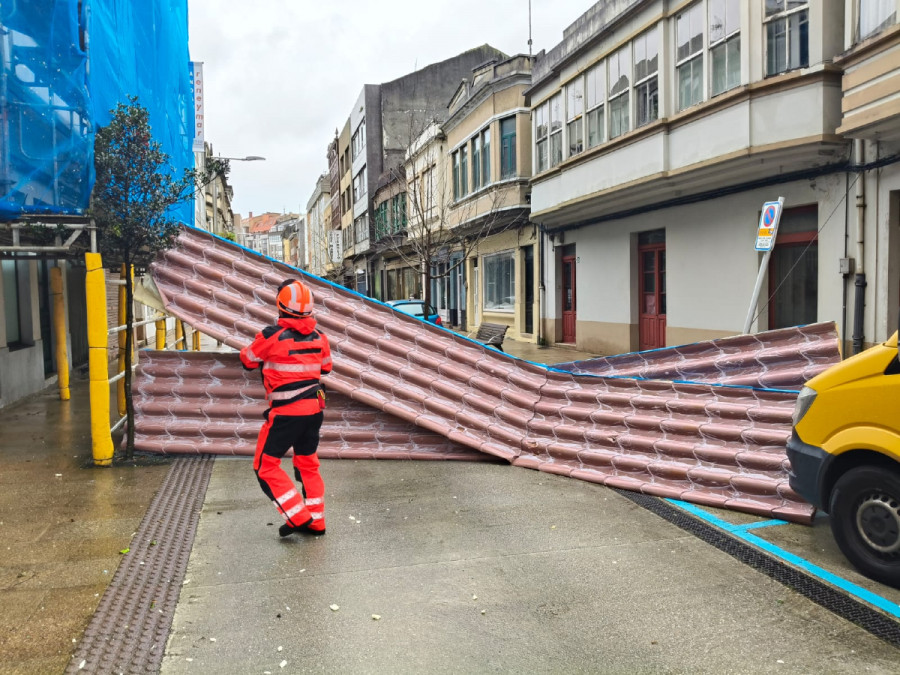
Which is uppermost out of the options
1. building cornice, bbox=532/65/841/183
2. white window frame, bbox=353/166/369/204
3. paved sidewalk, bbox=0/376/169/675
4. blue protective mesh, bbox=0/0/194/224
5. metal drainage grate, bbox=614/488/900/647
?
white window frame, bbox=353/166/369/204

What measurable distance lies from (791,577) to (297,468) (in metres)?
3.38

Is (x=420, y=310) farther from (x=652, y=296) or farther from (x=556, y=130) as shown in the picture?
(x=652, y=296)

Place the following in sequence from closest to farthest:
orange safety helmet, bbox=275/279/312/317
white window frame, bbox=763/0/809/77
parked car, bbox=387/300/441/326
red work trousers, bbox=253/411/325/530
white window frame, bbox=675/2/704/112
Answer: red work trousers, bbox=253/411/325/530, orange safety helmet, bbox=275/279/312/317, white window frame, bbox=763/0/809/77, white window frame, bbox=675/2/704/112, parked car, bbox=387/300/441/326

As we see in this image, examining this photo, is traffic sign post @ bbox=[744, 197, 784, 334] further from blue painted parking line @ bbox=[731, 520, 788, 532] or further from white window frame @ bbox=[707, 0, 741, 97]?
blue painted parking line @ bbox=[731, 520, 788, 532]

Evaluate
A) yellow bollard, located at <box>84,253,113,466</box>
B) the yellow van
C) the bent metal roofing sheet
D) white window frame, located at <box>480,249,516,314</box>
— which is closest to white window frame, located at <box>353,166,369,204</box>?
white window frame, located at <box>480,249,516,314</box>

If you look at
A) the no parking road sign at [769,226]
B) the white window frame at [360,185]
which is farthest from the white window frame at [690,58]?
the white window frame at [360,185]

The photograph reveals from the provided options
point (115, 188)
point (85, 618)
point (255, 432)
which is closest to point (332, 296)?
point (255, 432)

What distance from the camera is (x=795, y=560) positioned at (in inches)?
182

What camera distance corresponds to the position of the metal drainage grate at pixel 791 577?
147 inches

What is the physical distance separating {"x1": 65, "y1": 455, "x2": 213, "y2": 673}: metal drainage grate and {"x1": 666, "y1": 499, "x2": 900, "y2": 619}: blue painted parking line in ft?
12.5

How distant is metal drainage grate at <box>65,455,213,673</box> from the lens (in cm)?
343

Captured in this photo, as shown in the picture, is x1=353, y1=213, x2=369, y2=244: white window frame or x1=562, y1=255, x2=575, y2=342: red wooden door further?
x1=353, y1=213, x2=369, y2=244: white window frame

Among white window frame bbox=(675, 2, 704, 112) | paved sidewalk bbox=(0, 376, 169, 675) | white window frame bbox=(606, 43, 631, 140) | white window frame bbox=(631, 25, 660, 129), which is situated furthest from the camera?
white window frame bbox=(606, 43, 631, 140)

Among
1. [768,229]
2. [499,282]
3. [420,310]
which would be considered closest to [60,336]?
[420,310]
